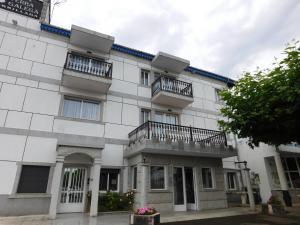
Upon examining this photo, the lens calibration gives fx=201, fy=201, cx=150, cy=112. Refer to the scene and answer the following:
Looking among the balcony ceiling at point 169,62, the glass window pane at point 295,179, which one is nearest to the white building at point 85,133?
the balcony ceiling at point 169,62

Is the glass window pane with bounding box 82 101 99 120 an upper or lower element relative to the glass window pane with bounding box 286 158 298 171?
upper

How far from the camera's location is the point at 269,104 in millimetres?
7621

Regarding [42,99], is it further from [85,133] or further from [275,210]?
[275,210]

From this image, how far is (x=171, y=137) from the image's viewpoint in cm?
991

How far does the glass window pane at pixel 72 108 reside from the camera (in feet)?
33.4

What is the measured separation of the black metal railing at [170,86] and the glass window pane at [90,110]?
11.9 feet

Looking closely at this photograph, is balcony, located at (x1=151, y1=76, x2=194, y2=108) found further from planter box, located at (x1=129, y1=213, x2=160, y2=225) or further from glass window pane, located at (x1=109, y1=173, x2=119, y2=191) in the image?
planter box, located at (x1=129, y1=213, x2=160, y2=225)

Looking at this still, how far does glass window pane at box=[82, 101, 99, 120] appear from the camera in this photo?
10.6m

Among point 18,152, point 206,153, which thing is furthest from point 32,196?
point 206,153

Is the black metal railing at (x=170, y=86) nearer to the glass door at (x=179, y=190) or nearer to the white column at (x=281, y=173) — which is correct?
the glass door at (x=179, y=190)

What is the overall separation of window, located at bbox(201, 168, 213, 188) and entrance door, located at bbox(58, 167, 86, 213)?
6213 millimetres

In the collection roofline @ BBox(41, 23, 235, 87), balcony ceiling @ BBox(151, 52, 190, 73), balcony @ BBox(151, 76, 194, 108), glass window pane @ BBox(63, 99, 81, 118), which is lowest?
glass window pane @ BBox(63, 99, 81, 118)

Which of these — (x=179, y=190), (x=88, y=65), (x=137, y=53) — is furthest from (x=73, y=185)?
(x=137, y=53)

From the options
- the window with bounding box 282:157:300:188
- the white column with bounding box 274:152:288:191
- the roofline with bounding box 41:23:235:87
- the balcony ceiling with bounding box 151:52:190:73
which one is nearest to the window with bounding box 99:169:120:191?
the roofline with bounding box 41:23:235:87
